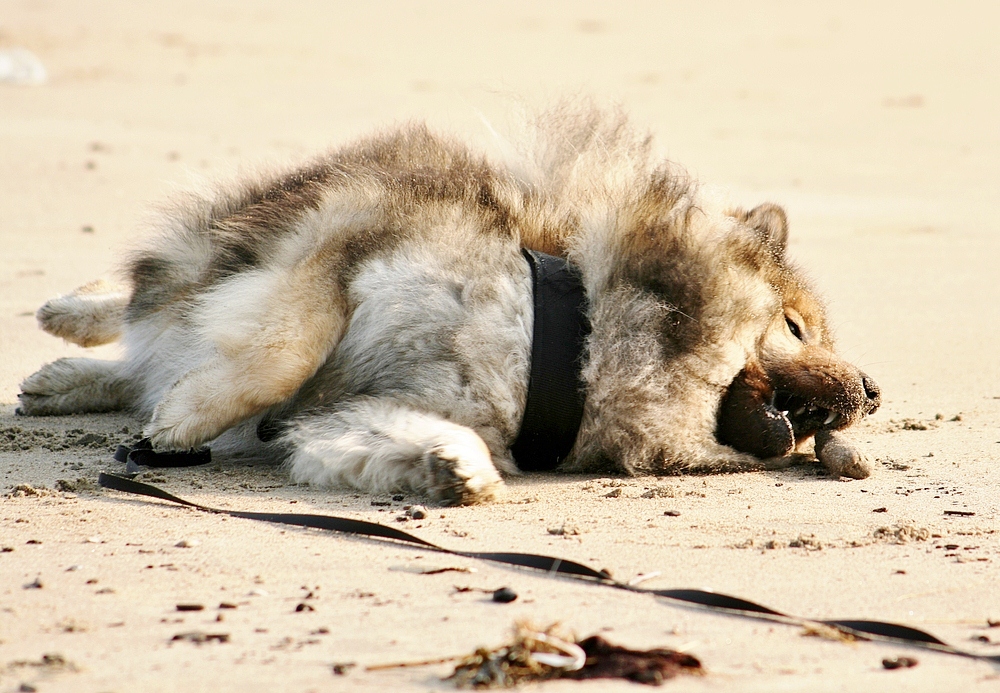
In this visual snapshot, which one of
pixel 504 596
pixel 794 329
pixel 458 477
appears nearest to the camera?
pixel 504 596

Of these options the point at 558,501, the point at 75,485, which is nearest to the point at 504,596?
the point at 558,501

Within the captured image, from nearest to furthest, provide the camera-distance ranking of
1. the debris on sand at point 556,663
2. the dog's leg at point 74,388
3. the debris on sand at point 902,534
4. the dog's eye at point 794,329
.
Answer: the debris on sand at point 556,663 → the debris on sand at point 902,534 → the dog's eye at point 794,329 → the dog's leg at point 74,388

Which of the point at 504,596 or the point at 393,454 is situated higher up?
the point at 393,454

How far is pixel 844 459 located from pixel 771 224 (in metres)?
0.92

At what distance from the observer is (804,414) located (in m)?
4.00

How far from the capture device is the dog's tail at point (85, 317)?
4773 mm

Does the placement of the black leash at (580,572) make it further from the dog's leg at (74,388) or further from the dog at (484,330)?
the dog's leg at (74,388)

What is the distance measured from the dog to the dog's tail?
839 millimetres

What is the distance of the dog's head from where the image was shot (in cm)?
387

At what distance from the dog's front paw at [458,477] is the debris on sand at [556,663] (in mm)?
1153

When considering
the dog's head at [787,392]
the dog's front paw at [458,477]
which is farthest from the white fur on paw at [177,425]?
the dog's head at [787,392]

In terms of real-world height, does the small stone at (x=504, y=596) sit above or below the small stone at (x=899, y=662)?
below

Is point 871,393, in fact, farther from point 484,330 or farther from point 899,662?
point 899,662

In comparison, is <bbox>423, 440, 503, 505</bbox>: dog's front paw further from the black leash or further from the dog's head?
the dog's head
